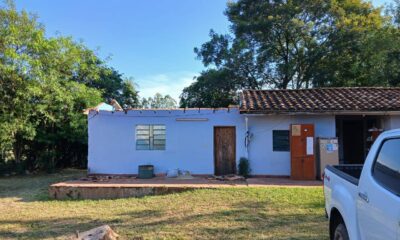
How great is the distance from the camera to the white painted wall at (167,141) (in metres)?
13.9

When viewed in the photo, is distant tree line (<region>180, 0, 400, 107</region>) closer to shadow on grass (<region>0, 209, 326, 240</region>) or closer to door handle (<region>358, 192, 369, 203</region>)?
shadow on grass (<region>0, 209, 326, 240</region>)

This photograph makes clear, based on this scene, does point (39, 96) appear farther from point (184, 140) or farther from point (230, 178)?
point (230, 178)

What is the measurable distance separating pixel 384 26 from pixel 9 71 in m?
21.8

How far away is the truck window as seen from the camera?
2.84 metres

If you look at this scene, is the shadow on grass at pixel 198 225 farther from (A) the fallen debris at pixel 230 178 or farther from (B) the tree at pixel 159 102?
(B) the tree at pixel 159 102

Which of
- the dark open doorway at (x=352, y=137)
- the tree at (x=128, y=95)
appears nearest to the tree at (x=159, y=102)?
the tree at (x=128, y=95)

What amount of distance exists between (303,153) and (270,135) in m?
1.47

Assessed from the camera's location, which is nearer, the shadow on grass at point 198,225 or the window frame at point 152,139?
the shadow on grass at point 198,225

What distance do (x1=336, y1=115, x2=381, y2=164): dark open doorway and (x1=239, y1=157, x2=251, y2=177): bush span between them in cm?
405

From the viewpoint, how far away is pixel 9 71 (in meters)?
15.1

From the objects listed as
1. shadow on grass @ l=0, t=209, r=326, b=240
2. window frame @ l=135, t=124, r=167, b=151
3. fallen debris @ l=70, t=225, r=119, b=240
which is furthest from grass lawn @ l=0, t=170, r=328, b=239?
window frame @ l=135, t=124, r=167, b=151

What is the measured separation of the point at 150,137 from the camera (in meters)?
14.2

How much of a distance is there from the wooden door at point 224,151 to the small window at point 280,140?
60.2 inches

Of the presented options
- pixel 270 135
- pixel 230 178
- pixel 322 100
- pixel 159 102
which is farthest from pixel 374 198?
pixel 159 102
